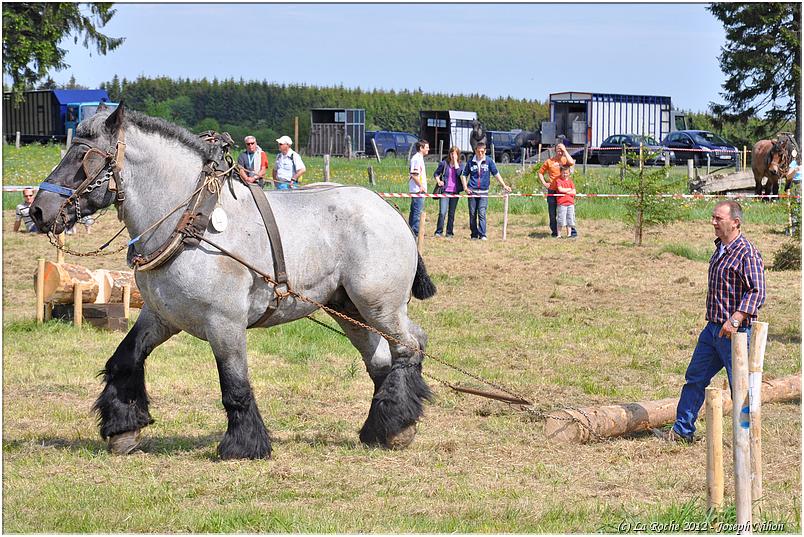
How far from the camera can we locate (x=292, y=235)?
7180mm

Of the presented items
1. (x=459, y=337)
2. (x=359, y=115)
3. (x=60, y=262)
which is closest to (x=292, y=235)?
(x=459, y=337)

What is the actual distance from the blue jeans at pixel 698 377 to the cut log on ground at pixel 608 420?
0.23m

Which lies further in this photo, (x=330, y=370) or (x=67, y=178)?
(x=330, y=370)

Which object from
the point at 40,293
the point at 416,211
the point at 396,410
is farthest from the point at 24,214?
the point at 396,410

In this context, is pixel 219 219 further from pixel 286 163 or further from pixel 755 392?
pixel 286 163

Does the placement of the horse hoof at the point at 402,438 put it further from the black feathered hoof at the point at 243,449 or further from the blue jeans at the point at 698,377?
the blue jeans at the point at 698,377

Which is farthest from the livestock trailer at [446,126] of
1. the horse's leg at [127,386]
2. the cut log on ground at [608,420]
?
the horse's leg at [127,386]

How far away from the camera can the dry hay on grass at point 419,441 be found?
5.80 m

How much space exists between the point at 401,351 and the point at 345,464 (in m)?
1.00

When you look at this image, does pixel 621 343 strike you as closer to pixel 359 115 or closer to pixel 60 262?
pixel 60 262

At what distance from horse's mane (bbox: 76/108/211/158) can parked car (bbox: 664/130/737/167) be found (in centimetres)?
3460

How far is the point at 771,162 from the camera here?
24.6 meters

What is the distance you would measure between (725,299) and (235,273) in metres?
3.34

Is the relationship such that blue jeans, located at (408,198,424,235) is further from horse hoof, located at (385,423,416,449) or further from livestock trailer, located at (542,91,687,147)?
livestock trailer, located at (542,91,687,147)
